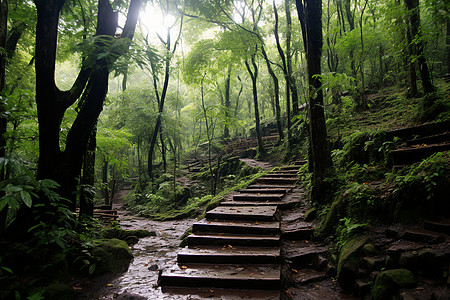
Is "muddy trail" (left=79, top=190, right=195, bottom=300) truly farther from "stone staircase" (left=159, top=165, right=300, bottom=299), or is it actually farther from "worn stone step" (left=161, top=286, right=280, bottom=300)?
"stone staircase" (left=159, top=165, right=300, bottom=299)

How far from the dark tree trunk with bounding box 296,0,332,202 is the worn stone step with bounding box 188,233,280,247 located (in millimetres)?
1800

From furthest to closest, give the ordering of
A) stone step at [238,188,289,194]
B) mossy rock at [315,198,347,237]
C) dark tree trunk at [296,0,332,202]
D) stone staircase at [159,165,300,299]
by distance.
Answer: stone step at [238,188,289,194] → dark tree trunk at [296,0,332,202] → mossy rock at [315,198,347,237] → stone staircase at [159,165,300,299]

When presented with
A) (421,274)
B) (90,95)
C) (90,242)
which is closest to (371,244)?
(421,274)

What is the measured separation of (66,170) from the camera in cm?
444

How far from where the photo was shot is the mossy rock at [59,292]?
3.19m

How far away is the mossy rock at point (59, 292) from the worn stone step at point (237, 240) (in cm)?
193

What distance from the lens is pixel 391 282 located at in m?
2.71

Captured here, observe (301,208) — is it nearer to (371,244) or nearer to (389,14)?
(371,244)

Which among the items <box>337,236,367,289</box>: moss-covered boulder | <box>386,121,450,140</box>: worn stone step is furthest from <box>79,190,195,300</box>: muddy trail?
<box>386,121,450,140</box>: worn stone step

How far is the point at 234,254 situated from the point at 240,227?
822mm

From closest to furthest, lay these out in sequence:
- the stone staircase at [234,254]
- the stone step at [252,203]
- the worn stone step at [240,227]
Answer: the stone staircase at [234,254]
the worn stone step at [240,227]
the stone step at [252,203]

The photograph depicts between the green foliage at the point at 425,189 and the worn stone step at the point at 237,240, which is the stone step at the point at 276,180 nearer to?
the worn stone step at the point at 237,240

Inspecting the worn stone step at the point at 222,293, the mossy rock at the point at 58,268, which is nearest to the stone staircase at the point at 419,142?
the worn stone step at the point at 222,293

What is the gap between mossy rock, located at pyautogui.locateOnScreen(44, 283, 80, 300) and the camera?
3.19m
